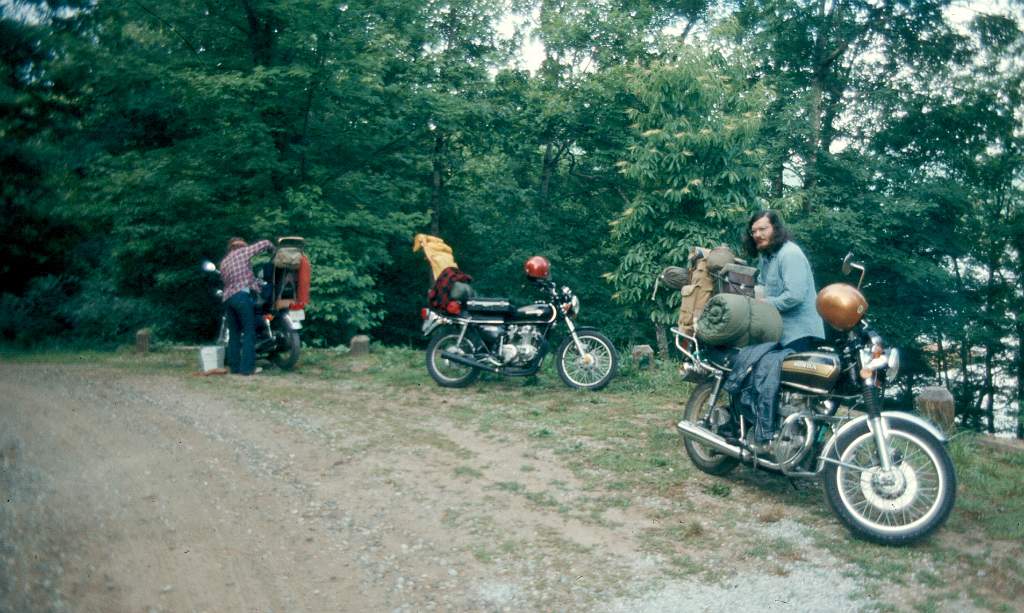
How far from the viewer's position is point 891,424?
175 inches

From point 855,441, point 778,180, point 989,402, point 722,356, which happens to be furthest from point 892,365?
point 989,402

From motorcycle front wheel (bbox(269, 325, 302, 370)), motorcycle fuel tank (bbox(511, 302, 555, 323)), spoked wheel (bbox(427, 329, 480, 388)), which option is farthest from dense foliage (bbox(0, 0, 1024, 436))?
motorcycle fuel tank (bbox(511, 302, 555, 323))

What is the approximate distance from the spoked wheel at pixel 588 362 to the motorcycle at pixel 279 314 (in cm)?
352

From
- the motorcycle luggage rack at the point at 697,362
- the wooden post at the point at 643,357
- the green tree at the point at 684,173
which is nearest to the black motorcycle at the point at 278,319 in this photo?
the wooden post at the point at 643,357

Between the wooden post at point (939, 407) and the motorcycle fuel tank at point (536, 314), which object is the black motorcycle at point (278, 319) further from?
the wooden post at point (939, 407)

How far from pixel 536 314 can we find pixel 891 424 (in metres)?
5.09

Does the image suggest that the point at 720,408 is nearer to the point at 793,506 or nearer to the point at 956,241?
the point at 793,506

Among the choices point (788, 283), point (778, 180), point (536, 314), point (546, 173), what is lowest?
point (536, 314)

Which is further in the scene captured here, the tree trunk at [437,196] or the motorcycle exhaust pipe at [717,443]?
the tree trunk at [437,196]

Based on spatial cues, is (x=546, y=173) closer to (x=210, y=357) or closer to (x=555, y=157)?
(x=555, y=157)

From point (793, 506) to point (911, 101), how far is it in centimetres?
1843

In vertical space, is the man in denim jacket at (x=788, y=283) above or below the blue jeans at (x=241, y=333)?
above

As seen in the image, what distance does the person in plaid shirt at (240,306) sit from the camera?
9.84 m

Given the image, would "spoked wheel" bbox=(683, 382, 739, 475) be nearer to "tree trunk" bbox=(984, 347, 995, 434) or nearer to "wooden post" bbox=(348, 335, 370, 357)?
"wooden post" bbox=(348, 335, 370, 357)
